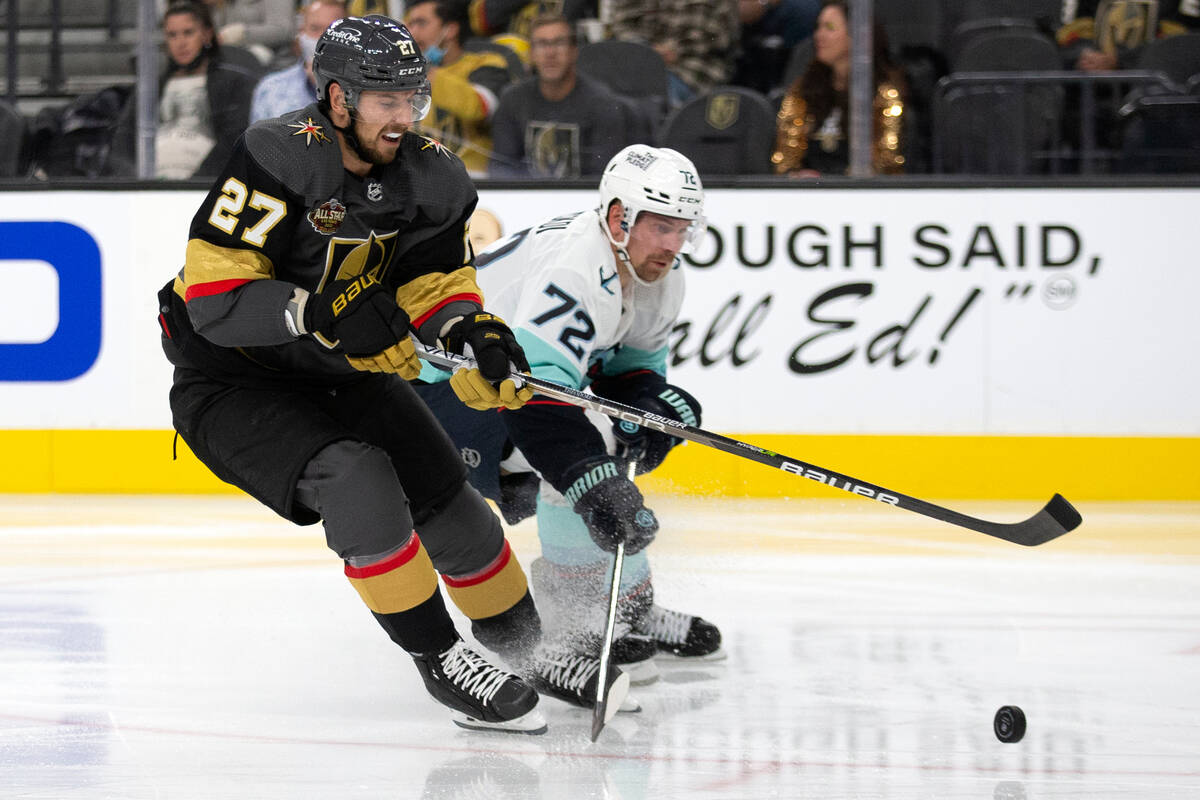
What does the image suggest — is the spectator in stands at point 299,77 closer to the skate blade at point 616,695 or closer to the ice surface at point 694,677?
the ice surface at point 694,677

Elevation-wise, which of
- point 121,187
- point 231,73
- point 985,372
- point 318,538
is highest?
point 231,73

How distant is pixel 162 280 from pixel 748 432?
80.1 inches

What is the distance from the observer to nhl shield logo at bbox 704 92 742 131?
207 inches

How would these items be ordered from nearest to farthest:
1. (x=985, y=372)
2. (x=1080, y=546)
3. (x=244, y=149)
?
(x=244, y=149) < (x=1080, y=546) < (x=985, y=372)

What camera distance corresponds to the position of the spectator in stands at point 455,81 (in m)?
5.21

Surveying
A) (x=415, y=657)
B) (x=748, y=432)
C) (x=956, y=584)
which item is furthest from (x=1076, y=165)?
(x=415, y=657)

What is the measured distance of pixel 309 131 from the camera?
7.86 ft

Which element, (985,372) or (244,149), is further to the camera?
(985,372)

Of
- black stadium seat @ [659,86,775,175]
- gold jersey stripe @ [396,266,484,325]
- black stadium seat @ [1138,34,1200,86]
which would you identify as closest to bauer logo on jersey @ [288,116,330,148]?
gold jersey stripe @ [396,266,484,325]

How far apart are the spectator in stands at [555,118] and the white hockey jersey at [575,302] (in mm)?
2094

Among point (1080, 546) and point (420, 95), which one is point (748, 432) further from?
point (420, 95)

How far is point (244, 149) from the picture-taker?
2.38m

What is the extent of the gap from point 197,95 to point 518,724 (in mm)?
3429

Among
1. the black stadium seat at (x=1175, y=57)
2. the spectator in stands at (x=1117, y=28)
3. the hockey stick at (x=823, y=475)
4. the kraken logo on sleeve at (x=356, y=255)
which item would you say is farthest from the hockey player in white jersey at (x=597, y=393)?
the black stadium seat at (x=1175, y=57)
